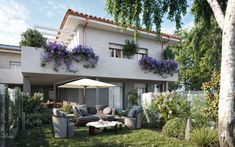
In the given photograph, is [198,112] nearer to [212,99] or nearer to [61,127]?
[212,99]

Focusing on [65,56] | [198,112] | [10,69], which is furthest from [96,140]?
[10,69]

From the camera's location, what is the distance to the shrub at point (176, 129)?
8954 mm

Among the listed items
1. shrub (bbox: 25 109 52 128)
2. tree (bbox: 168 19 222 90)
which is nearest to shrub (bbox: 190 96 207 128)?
tree (bbox: 168 19 222 90)

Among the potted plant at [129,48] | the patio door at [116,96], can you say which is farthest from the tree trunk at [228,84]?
the patio door at [116,96]

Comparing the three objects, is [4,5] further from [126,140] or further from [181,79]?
[181,79]

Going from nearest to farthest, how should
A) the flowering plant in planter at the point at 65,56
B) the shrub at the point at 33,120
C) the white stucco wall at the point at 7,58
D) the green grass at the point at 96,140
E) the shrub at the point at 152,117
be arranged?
the green grass at the point at 96,140, the shrub at the point at 33,120, the shrub at the point at 152,117, the flowering plant in planter at the point at 65,56, the white stucco wall at the point at 7,58

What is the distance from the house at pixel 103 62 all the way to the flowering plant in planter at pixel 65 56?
1.10ft

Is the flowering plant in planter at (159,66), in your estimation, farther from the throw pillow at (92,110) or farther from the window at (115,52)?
the throw pillow at (92,110)

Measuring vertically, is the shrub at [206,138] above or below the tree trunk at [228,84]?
below

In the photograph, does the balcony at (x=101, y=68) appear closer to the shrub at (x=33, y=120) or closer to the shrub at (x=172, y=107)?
the shrub at (x=33, y=120)

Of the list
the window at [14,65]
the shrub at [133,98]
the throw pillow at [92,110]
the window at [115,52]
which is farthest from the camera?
the window at [14,65]

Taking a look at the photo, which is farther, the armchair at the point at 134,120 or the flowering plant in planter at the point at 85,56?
the flowering plant in planter at the point at 85,56

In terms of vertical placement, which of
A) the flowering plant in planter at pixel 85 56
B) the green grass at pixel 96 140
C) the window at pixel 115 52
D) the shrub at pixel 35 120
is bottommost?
the green grass at pixel 96 140

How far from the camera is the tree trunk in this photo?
6.13m
